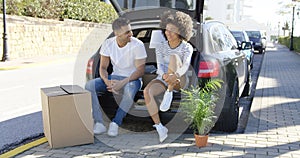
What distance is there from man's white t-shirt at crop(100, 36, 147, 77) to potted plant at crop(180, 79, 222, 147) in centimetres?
82

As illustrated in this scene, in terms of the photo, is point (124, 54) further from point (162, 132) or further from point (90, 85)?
point (162, 132)

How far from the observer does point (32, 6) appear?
17469mm

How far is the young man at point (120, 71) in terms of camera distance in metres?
4.40

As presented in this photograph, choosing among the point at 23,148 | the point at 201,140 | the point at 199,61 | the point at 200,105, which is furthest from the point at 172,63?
the point at 23,148

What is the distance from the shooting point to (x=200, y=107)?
13.2 ft

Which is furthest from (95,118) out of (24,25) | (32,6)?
(32,6)

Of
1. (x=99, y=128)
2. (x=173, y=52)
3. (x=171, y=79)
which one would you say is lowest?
(x=99, y=128)

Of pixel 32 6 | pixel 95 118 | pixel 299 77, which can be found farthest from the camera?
pixel 32 6

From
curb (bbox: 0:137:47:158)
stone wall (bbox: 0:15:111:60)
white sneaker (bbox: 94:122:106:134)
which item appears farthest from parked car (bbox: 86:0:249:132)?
stone wall (bbox: 0:15:111:60)

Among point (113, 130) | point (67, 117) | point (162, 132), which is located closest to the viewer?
point (67, 117)

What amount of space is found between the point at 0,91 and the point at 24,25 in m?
9.21

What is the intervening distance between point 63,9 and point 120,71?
16.8m

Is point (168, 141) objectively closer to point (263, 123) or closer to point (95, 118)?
point (95, 118)

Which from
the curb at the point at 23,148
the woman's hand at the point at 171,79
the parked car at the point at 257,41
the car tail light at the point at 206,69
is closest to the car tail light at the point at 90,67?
the curb at the point at 23,148
